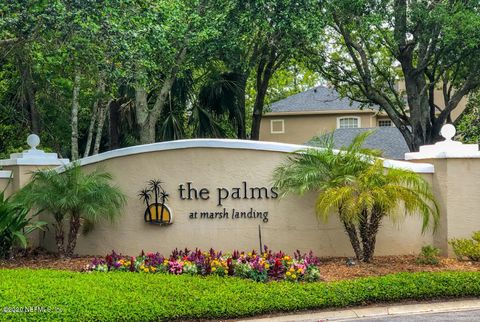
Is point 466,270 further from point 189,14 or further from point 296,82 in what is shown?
point 296,82

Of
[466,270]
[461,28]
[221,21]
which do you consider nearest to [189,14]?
[221,21]

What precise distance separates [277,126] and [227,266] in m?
24.7

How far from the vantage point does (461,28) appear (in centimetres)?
1611

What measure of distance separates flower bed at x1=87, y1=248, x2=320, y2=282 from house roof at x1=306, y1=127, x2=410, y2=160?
1611cm

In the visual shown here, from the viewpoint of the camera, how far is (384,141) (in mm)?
27156

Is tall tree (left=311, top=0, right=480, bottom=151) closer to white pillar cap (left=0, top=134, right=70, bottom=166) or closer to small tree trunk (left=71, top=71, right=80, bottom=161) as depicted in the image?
small tree trunk (left=71, top=71, right=80, bottom=161)

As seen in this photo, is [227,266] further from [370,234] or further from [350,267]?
[370,234]

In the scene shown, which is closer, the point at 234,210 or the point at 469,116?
the point at 234,210

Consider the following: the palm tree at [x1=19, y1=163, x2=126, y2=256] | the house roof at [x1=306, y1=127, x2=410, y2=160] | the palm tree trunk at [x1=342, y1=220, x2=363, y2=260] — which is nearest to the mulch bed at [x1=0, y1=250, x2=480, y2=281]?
the palm tree trunk at [x1=342, y1=220, x2=363, y2=260]

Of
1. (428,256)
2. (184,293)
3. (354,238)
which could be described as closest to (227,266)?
(184,293)

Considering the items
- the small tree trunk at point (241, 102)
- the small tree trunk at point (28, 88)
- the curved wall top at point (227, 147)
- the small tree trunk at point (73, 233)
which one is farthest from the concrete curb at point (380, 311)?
the small tree trunk at point (241, 102)

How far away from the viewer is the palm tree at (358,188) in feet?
33.8

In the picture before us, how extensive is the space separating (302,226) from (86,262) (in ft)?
14.2

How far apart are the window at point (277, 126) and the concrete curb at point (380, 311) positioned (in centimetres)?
2515
